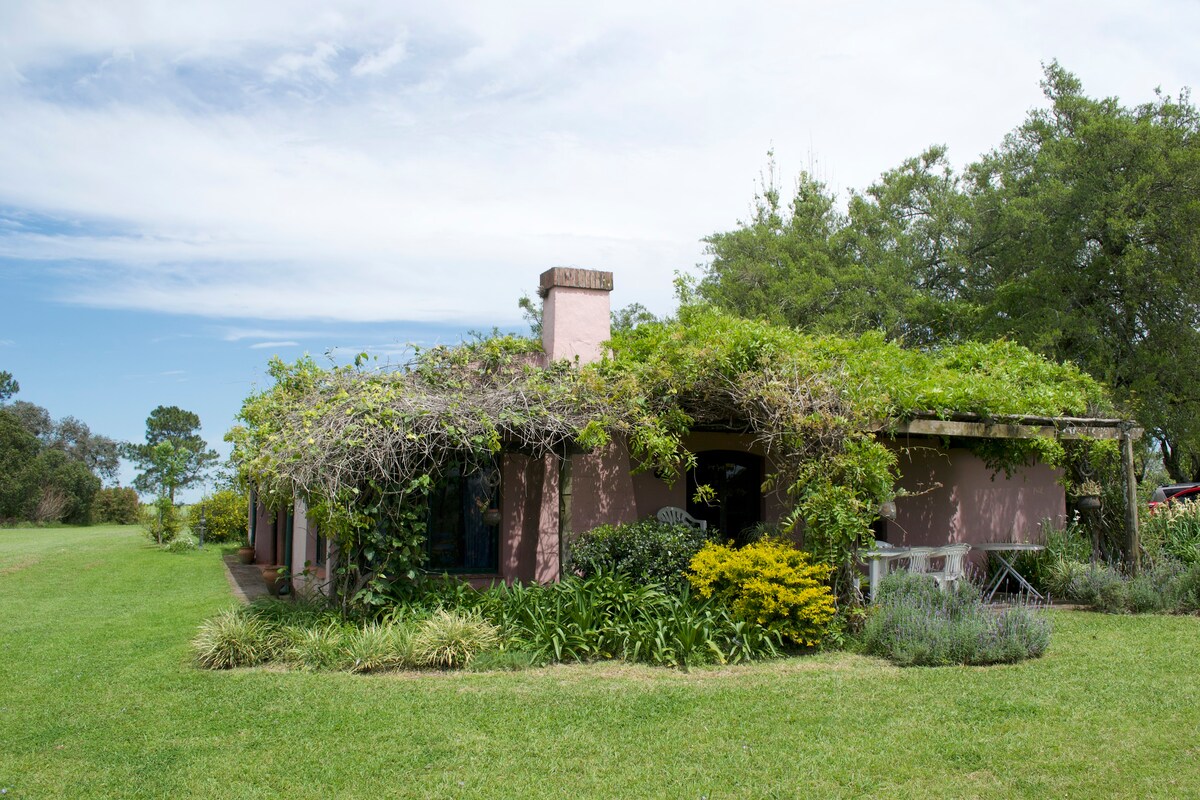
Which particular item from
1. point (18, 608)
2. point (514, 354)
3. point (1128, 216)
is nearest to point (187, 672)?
point (514, 354)

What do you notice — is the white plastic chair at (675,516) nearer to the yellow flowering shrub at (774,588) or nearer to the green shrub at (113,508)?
the yellow flowering shrub at (774,588)

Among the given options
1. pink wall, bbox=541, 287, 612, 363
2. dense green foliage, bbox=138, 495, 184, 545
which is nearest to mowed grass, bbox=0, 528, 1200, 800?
pink wall, bbox=541, 287, 612, 363

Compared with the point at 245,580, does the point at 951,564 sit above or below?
above

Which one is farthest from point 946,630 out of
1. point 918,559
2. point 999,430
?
point 999,430

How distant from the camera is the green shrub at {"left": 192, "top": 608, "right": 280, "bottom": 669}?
26.3ft

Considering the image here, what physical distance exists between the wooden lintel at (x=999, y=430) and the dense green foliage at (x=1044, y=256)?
4.27m

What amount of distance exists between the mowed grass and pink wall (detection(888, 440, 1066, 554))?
401cm

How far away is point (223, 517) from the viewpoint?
25.8 meters

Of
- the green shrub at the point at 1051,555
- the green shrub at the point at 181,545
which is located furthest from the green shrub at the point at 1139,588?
the green shrub at the point at 181,545

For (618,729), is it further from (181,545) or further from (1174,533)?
(181,545)

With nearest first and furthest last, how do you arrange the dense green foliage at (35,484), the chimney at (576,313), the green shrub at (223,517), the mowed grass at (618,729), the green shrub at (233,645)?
the mowed grass at (618,729) < the green shrub at (233,645) < the chimney at (576,313) < the green shrub at (223,517) < the dense green foliage at (35,484)

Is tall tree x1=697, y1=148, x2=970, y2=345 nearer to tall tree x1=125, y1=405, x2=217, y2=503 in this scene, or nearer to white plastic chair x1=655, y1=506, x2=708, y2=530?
white plastic chair x1=655, y1=506, x2=708, y2=530

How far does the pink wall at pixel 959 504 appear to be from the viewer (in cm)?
1263

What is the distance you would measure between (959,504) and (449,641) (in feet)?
26.4
